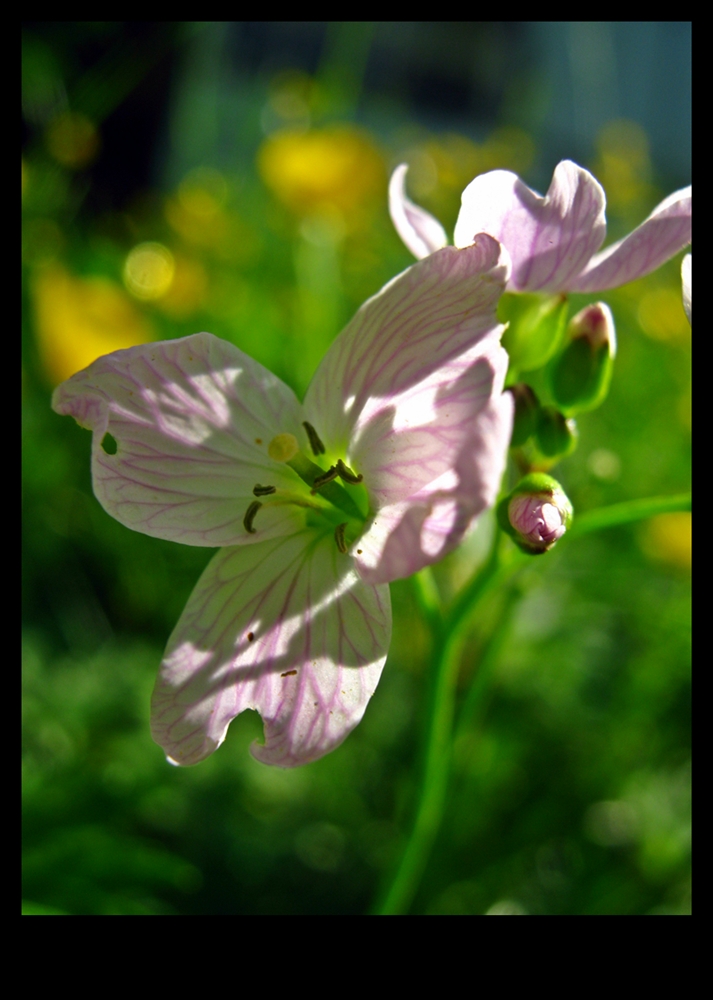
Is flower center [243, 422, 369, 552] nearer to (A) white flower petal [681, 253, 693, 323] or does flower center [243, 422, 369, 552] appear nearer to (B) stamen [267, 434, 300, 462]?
(B) stamen [267, 434, 300, 462]

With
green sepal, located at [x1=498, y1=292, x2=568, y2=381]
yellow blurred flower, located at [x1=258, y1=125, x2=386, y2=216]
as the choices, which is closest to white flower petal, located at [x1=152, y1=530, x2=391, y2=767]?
green sepal, located at [x1=498, y1=292, x2=568, y2=381]

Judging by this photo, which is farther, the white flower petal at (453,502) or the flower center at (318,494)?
the flower center at (318,494)

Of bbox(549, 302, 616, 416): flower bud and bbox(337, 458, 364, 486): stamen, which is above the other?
bbox(549, 302, 616, 416): flower bud

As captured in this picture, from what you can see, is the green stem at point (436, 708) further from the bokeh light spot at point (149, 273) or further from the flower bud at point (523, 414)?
the bokeh light spot at point (149, 273)

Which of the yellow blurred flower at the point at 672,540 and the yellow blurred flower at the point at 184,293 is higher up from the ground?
the yellow blurred flower at the point at 184,293

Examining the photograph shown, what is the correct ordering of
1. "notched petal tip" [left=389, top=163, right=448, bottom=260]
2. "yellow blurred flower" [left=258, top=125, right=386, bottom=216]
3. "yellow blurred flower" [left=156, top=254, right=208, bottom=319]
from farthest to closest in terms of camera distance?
"yellow blurred flower" [left=258, top=125, right=386, bottom=216]
"yellow blurred flower" [left=156, top=254, right=208, bottom=319]
"notched petal tip" [left=389, top=163, right=448, bottom=260]

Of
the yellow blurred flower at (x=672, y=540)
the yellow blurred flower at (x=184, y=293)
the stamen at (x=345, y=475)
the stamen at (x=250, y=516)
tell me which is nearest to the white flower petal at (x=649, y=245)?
the stamen at (x=345, y=475)
